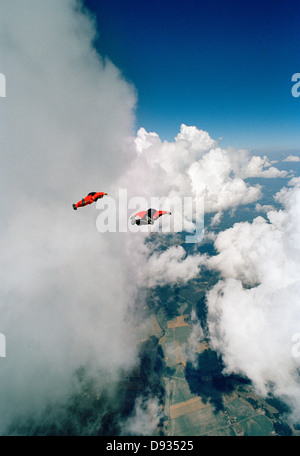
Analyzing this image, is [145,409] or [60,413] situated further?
[60,413]
